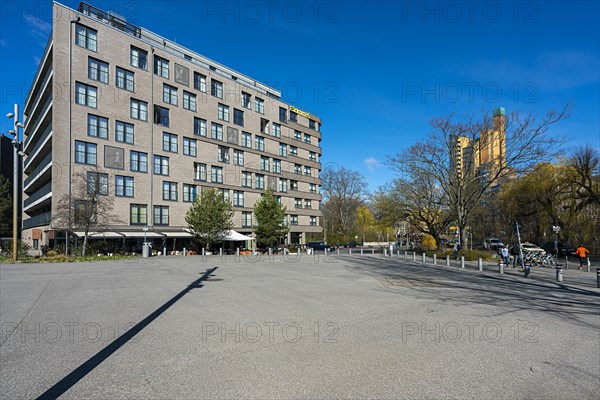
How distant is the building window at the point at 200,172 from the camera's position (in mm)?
50025

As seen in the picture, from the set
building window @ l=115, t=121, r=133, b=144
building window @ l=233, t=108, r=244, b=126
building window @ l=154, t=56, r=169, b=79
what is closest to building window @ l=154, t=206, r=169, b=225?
building window @ l=115, t=121, r=133, b=144

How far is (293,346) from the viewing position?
6.80 meters

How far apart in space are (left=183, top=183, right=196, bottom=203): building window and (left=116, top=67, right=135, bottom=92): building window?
40.7 feet

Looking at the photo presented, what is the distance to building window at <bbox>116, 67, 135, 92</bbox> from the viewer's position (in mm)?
41969

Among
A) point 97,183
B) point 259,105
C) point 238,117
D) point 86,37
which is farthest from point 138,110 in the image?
point 259,105

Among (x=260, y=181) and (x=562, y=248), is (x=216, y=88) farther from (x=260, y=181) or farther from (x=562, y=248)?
(x=562, y=248)

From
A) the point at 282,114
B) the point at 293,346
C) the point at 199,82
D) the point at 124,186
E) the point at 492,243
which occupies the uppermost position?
the point at 199,82

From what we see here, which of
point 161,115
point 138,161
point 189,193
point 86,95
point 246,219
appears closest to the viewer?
point 86,95

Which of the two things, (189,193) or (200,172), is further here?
(200,172)

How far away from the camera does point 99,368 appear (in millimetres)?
5527

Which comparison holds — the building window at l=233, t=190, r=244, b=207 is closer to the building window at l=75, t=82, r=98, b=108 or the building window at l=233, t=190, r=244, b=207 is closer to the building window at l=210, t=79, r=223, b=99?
the building window at l=210, t=79, r=223, b=99

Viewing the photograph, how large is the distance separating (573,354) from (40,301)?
12.5 meters

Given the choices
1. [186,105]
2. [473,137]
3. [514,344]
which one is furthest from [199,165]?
[514,344]

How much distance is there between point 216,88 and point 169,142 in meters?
11.2
